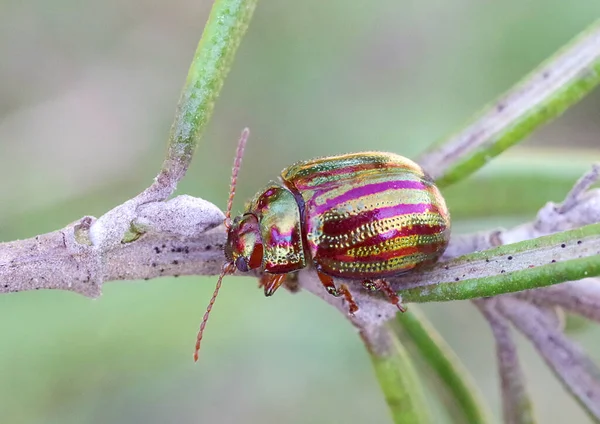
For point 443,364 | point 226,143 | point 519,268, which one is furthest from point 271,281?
point 226,143

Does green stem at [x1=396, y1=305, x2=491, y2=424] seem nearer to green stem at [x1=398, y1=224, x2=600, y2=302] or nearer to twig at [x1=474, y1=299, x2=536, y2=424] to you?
twig at [x1=474, y1=299, x2=536, y2=424]

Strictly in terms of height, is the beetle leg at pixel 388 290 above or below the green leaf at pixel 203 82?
below

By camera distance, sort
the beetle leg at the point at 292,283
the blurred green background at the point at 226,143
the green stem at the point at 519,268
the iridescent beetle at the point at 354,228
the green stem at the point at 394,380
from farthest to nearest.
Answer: the blurred green background at the point at 226,143 < the beetle leg at the point at 292,283 < the iridescent beetle at the point at 354,228 < the green stem at the point at 394,380 < the green stem at the point at 519,268

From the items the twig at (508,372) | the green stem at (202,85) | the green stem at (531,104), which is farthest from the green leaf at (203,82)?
the twig at (508,372)

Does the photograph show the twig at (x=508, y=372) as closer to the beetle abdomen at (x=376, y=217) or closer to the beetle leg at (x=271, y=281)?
the beetle abdomen at (x=376, y=217)

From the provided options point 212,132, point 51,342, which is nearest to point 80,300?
point 51,342

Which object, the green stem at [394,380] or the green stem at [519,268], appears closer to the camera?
the green stem at [519,268]

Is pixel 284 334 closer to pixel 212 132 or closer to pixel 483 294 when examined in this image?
pixel 212 132
